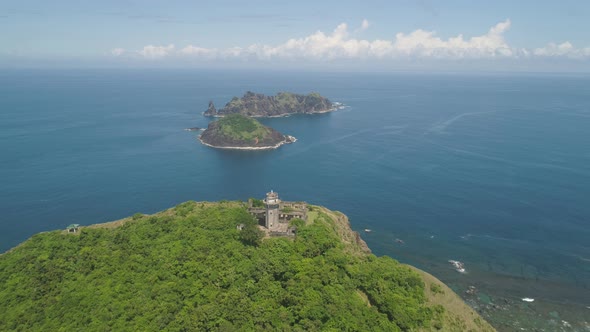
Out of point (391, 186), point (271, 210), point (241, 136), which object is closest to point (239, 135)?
point (241, 136)

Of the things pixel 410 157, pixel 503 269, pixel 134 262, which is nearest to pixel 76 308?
pixel 134 262

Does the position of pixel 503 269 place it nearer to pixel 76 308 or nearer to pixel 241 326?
pixel 241 326

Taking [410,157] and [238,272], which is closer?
[238,272]

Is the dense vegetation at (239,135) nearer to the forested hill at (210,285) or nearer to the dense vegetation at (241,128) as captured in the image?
the dense vegetation at (241,128)

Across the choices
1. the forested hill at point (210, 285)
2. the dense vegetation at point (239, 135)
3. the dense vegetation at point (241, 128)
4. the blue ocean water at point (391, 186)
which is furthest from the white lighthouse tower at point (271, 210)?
the dense vegetation at point (241, 128)

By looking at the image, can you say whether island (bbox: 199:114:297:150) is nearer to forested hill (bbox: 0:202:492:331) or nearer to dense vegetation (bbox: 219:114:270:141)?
dense vegetation (bbox: 219:114:270:141)

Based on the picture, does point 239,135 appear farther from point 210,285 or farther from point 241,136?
point 210,285

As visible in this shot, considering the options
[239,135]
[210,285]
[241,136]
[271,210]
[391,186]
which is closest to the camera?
[210,285]
